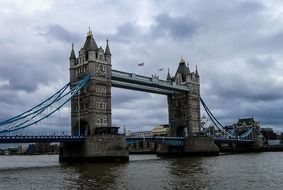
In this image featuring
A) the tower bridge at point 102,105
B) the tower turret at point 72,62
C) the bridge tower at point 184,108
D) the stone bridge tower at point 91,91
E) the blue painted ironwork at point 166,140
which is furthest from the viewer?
the bridge tower at point 184,108

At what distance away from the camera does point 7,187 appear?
38781 mm

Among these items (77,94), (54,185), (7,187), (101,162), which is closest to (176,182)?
(54,185)

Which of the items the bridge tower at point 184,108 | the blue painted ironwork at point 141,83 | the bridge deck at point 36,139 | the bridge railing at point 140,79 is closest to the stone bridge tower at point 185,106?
the bridge tower at point 184,108

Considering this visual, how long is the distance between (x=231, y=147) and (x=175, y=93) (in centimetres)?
4091

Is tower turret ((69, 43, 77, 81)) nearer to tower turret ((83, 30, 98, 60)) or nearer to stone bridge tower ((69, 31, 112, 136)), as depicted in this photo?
stone bridge tower ((69, 31, 112, 136))

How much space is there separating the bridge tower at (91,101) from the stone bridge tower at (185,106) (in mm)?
33483

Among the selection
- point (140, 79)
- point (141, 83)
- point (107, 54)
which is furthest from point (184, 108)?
point (107, 54)

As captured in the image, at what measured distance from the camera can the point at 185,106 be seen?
117m

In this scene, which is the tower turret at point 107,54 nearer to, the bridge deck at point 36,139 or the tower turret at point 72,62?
the tower turret at point 72,62

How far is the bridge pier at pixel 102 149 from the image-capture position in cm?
7681

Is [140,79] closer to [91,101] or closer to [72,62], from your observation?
[91,101]

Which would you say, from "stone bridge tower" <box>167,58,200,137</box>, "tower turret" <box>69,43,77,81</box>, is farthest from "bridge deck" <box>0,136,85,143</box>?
"stone bridge tower" <box>167,58,200,137</box>

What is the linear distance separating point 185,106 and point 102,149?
44.8 metres

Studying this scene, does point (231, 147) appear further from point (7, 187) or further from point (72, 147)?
point (7, 187)
